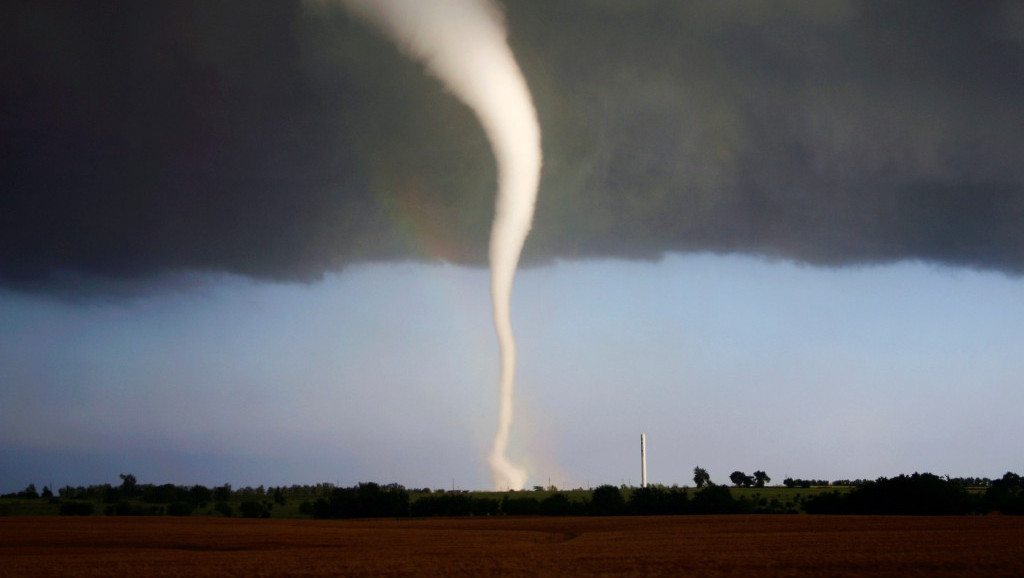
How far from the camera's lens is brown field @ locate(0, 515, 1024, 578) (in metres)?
43.0

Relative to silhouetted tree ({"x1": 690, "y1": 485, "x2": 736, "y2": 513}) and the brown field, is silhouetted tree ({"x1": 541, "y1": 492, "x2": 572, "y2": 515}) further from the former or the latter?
the brown field

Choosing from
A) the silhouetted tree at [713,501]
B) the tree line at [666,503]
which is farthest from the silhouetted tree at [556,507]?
the silhouetted tree at [713,501]

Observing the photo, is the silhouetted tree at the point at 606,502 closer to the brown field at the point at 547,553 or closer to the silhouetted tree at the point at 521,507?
the silhouetted tree at the point at 521,507

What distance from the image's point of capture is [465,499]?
14475 cm

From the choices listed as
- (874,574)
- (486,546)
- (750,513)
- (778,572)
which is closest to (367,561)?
(486,546)

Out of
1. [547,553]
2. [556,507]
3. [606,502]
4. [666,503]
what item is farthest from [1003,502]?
[547,553]

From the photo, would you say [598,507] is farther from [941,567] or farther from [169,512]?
[941,567]

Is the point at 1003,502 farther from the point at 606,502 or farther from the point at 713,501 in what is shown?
the point at 606,502

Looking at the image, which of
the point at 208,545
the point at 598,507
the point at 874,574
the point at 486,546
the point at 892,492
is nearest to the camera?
the point at 874,574

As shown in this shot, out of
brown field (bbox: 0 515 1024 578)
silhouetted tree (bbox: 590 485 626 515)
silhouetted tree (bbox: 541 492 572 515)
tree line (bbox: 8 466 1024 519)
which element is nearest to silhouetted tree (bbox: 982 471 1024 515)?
tree line (bbox: 8 466 1024 519)

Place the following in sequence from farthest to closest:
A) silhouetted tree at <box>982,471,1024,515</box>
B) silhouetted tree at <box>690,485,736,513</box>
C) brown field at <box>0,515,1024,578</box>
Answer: silhouetted tree at <box>690,485,736,513</box>, silhouetted tree at <box>982,471,1024,515</box>, brown field at <box>0,515,1024,578</box>

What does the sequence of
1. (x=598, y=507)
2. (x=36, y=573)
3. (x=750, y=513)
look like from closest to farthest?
(x=36, y=573) < (x=750, y=513) < (x=598, y=507)

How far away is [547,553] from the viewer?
2158 inches

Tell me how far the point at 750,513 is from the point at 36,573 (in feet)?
323
